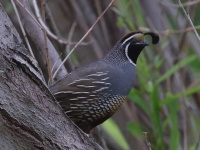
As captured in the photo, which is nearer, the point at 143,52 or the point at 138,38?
the point at 138,38

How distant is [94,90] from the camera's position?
2.80 meters

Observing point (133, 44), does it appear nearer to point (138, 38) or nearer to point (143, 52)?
point (138, 38)

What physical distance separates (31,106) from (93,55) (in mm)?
2553

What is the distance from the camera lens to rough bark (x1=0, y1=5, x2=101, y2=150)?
62.5 inches

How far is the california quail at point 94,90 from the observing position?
274 centimetres

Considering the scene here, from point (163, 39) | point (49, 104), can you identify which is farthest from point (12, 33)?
point (163, 39)

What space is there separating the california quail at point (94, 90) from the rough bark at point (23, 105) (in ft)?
3.33

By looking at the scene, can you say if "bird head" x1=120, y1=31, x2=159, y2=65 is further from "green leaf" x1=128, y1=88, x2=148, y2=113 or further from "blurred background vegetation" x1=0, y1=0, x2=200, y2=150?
"blurred background vegetation" x1=0, y1=0, x2=200, y2=150

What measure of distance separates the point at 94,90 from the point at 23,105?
1194mm

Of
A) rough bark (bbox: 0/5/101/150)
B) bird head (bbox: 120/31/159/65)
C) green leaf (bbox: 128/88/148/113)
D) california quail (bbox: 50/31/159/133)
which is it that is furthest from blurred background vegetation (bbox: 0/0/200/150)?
rough bark (bbox: 0/5/101/150)

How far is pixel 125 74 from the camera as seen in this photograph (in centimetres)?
286

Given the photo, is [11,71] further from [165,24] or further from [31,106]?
[165,24]

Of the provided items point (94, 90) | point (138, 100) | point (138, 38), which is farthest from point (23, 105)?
point (138, 100)

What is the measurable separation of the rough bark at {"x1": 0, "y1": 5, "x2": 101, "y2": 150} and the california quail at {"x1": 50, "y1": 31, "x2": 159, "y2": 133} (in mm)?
1014
